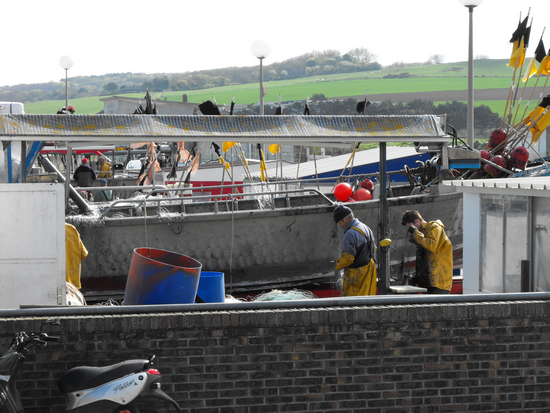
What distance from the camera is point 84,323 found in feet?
15.7

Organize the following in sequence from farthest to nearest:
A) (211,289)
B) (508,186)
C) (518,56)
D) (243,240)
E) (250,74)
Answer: (250,74), (518,56), (243,240), (211,289), (508,186)

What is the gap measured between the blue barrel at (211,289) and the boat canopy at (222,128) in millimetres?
1606

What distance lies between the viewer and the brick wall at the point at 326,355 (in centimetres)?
480

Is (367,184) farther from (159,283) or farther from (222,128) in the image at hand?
(159,283)

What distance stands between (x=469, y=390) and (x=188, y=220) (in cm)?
689

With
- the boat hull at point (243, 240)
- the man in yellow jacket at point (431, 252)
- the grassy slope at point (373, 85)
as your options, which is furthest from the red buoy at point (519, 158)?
the grassy slope at point (373, 85)

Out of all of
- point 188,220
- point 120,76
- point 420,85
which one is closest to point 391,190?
point 188,220

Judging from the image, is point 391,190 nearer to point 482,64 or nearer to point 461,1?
point 461,1

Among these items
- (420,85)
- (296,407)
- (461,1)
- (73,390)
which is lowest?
(296,407)

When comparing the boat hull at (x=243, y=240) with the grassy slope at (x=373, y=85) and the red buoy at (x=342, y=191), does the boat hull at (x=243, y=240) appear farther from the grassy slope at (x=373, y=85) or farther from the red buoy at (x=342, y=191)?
the grassy slope at (x=373, y=85)

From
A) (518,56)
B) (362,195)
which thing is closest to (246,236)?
(362,195)

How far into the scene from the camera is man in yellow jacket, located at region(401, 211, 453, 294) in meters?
7.69

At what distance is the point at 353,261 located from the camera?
7.63 meters

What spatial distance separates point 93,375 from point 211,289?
2339 mm
